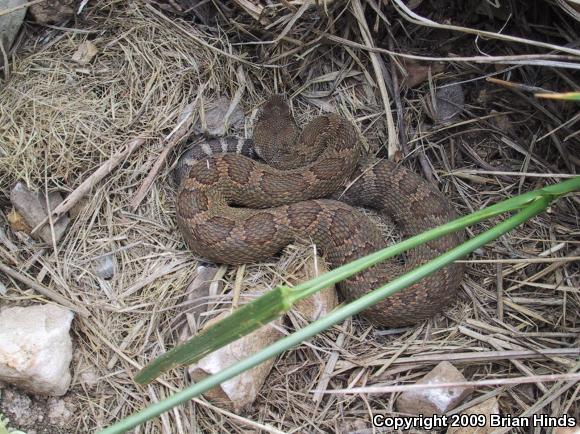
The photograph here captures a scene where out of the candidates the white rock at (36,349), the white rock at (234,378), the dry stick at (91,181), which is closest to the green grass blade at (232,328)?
the white rock at (234,378)

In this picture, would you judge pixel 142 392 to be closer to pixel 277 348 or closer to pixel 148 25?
pixel 277 348

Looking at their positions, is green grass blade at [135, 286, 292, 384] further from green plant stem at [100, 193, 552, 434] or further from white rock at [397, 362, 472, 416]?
white rock at [397, 362, 472, 416]

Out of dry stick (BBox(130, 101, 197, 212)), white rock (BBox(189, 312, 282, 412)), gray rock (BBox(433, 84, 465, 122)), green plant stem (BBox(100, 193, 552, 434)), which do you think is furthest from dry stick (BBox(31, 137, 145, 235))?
green plant stem (BBox(100, 193, 552, 434))

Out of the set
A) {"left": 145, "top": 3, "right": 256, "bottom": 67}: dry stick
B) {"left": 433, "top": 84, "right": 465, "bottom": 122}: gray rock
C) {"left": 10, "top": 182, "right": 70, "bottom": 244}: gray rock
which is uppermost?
{"left": 145, "top": 3, "right": 256, "bottom": 67}: dry stick

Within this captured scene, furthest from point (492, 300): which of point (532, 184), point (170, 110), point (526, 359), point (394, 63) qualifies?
point (170, 110)

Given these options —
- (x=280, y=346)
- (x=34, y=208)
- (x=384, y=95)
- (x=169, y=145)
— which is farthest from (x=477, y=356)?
(x=34, y=208)

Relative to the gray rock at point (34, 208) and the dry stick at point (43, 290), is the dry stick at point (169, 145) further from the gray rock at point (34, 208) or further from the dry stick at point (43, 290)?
the dry stick at point (43, 290)
